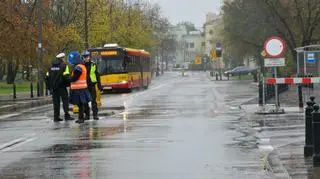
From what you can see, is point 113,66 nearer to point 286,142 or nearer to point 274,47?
point 274,47

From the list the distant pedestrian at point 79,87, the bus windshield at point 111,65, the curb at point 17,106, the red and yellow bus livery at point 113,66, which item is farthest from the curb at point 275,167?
the bus windshield at point 111,65

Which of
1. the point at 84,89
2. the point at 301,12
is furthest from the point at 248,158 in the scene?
the point at 301,12

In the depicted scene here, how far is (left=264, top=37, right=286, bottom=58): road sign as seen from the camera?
23.5 m

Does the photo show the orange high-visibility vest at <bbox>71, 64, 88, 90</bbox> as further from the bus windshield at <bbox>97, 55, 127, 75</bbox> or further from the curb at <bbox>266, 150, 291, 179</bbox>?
the bus windshield at <bbox>97, 55, 127, 75</bbox>

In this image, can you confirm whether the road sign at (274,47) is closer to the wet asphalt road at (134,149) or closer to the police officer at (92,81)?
the wet asphalt road at (134,149)

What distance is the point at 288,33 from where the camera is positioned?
5709cm

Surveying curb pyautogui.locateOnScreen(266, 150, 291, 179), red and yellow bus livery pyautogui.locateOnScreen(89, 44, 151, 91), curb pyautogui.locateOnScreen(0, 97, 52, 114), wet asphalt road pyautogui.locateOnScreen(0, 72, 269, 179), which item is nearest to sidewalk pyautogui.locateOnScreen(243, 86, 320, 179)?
curb pyautogui.locateOnScreen(266, 150, 291, 179)

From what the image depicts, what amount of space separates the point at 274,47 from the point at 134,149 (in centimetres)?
1131

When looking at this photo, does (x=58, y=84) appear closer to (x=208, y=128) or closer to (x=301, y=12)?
(x=208, y=128)

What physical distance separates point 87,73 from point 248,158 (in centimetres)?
948

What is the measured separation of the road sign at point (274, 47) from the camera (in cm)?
2348

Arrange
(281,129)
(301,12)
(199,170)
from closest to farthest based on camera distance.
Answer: (199,170) < (281,129) < (301,12)

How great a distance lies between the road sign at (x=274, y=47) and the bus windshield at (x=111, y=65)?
79.5 ft

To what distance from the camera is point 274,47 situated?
2362 centimetres
